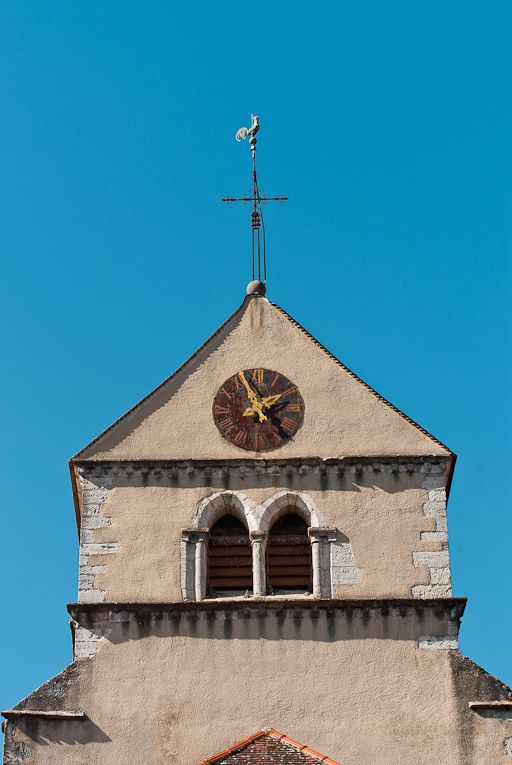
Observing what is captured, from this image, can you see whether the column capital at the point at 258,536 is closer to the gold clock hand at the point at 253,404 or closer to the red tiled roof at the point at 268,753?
the gold clock hand at the point at 253,404

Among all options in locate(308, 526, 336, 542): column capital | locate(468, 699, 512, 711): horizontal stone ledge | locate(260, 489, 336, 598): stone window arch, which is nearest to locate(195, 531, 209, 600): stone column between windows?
locate(260, 489, 336, 598): stone window arch

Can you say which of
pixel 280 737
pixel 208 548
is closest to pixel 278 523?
pixel 208 548

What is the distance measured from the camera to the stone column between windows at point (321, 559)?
78.7 feet

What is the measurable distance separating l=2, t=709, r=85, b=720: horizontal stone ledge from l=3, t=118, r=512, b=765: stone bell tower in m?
0.03

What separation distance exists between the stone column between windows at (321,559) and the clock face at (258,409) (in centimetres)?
138

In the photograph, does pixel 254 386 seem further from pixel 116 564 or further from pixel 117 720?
pixel 117 720

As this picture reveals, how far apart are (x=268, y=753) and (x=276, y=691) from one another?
1.48 meters

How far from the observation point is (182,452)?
25094 millimetres

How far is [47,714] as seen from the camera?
75.9 ft

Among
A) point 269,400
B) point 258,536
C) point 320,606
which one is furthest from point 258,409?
point 320,606

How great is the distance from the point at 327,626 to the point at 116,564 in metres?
2.69

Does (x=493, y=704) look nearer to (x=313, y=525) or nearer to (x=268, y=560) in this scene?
(x=313, y=525)

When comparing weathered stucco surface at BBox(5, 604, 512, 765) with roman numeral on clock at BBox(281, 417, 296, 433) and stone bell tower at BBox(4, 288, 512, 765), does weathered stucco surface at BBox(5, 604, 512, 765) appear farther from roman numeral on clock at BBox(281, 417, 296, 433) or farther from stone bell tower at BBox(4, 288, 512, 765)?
roman numeral on clock at BBox(281, 417, 296, 433)

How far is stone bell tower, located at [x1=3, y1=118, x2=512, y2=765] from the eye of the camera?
908 inches
